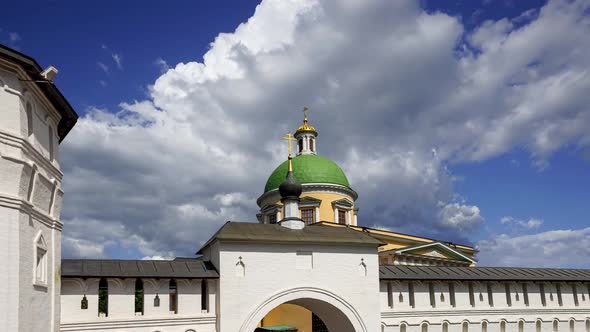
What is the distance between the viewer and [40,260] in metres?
14.4

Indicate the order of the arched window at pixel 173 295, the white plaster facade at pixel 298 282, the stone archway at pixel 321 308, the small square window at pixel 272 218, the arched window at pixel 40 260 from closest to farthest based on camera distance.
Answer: the arched window at pixel 40 260, the arched window at pixel 173 295, the white plaster facade at pixel 298 282, the stone archway at pixel 321 308, the small square window at pixel 272 218

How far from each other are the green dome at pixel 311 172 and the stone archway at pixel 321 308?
14.8 m

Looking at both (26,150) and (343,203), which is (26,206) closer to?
(26,150)

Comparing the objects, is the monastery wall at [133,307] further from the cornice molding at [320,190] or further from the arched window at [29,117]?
the cornice molding at [320,190]

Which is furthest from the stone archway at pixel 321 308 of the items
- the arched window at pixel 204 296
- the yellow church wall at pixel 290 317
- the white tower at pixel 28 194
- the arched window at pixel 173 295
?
the white tower at pixel 28 194

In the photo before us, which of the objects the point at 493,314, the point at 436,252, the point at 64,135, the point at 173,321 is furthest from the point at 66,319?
the point at 436,252

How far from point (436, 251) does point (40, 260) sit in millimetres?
26481

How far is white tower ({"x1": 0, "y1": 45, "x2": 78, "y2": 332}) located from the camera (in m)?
12.3

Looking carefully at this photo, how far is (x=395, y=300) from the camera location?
23.6 m

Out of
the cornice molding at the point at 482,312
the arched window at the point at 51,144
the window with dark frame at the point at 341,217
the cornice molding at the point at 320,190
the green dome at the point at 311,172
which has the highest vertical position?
the green dome at the point at 311,172

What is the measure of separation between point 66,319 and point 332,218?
2118cm

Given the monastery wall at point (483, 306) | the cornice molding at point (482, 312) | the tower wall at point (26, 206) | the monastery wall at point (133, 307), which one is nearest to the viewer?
the tower wall at point (26, 206)

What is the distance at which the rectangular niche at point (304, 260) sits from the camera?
71.3 feet

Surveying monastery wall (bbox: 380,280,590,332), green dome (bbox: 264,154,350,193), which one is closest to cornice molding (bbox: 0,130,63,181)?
monastery wall (bbox: 380,280,590,332)
